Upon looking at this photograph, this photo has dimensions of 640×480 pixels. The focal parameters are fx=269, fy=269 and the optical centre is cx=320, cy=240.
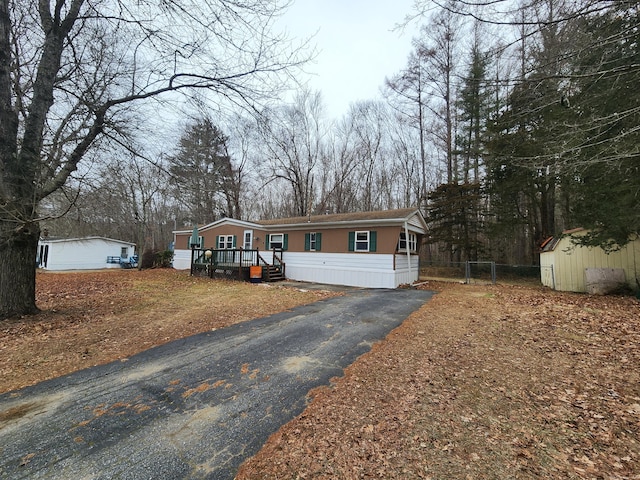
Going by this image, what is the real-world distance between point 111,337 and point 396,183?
23.1 meters

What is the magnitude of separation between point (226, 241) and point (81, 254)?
16013mm

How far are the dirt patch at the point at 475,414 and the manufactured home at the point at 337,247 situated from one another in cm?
727

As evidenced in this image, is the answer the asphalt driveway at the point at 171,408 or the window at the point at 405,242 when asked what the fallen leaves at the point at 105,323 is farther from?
the window at the point at 405,242

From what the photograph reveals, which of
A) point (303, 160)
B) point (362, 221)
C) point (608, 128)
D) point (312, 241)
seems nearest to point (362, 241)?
point (362, 221)

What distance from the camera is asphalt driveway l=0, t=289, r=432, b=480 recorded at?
2032mm

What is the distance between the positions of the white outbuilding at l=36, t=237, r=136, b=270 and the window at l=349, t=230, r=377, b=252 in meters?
21.5

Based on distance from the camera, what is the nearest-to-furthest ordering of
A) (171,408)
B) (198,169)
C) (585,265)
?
(171,408) < (198,169) < (585,265)

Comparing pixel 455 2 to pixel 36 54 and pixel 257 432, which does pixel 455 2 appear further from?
pixel 36 54

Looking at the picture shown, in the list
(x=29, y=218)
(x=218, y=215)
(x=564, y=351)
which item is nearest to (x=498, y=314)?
(x=564, y=351)

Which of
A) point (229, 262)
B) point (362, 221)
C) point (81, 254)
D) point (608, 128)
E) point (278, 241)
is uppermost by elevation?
point (608, 128)

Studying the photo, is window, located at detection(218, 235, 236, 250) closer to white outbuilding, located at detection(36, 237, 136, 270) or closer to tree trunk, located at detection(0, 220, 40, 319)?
tree trunk, located at detection(0, 220, 40, 319)

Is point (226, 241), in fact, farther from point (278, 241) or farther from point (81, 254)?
point (81, 254)

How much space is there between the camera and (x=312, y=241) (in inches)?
553

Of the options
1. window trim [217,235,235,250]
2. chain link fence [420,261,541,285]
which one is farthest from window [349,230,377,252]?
window trim [217,235,235,250]
